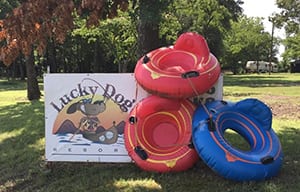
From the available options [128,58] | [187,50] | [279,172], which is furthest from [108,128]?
[128,58]

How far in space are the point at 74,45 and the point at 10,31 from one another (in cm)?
3748

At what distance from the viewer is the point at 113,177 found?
571cm

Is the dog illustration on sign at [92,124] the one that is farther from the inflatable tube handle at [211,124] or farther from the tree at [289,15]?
the tree at [289,15]

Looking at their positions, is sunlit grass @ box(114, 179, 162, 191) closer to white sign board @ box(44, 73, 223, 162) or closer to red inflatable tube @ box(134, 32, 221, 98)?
white sign board @ box(44, 73, 223, 162)

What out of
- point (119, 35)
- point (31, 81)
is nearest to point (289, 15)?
point (119, 35)

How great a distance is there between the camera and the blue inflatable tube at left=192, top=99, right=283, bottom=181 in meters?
5.00

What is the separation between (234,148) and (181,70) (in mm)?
1166

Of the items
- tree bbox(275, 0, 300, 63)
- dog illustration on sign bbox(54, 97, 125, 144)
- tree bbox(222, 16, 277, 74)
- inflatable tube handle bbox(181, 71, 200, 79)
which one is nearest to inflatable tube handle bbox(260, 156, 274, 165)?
inflatable tube handle bbox(181, 71, 200, 79)

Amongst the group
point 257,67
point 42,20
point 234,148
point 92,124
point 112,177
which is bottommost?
point 257,67

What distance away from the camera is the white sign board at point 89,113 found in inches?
237

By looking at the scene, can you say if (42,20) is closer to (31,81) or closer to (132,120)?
(132,120)

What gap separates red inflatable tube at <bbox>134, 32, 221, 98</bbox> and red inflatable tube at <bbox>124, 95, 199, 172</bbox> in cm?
21

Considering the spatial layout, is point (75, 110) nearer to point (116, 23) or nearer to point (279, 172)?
point (279, 172)

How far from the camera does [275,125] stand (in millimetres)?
9258
